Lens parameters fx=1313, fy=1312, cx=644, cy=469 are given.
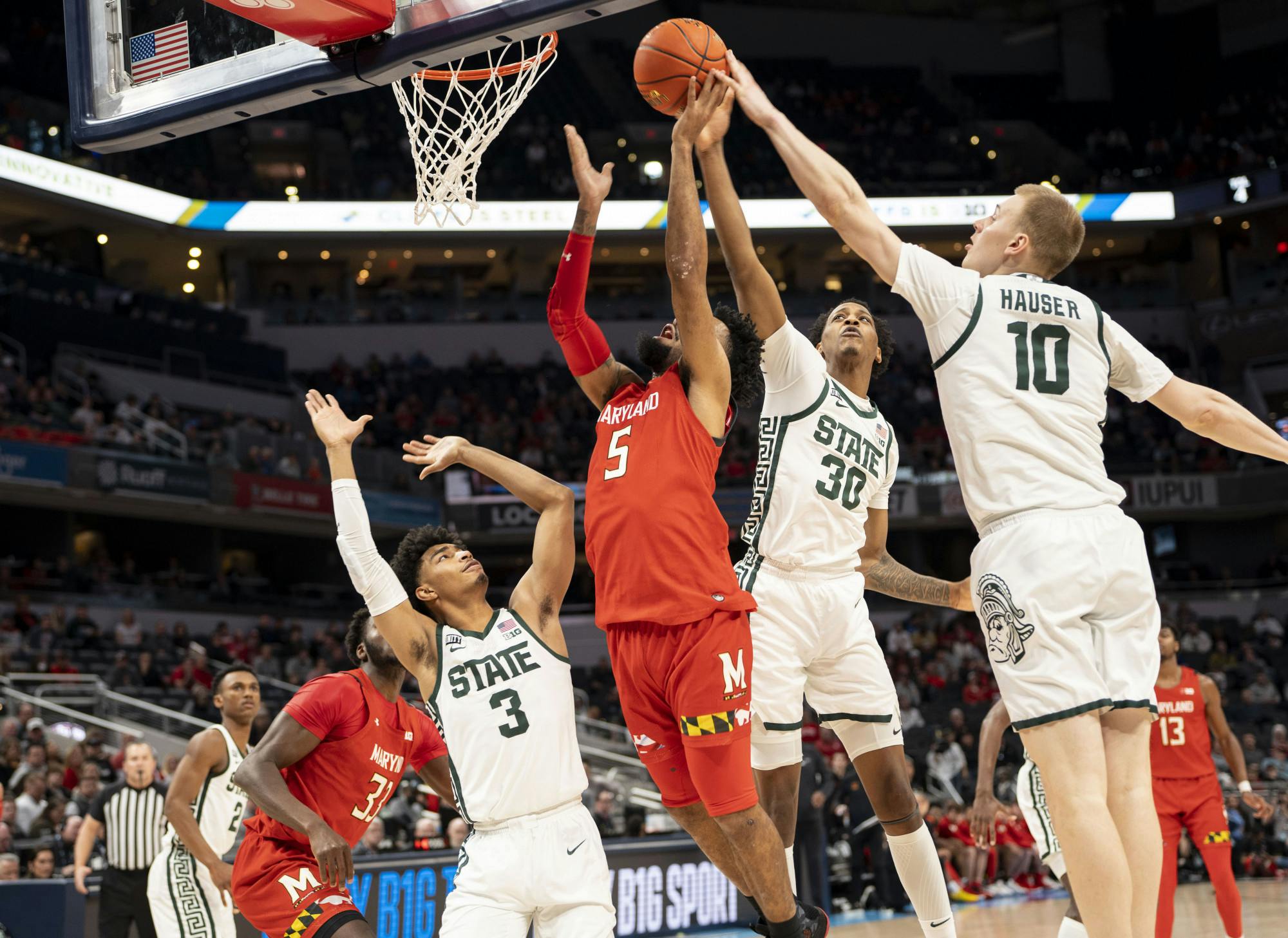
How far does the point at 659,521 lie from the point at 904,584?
5.29ft

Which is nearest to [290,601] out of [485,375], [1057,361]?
[485,375]

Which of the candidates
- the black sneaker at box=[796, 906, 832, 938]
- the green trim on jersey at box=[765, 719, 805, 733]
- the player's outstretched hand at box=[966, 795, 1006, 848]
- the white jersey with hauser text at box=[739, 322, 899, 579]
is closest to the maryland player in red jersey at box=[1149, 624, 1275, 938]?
the player's outstretched hand at box=[966, 795, 1006, 848]

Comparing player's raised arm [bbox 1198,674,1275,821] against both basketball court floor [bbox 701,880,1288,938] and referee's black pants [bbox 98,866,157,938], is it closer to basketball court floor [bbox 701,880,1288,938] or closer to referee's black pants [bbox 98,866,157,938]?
basketball court floor [bbox 701,880,1288,938]

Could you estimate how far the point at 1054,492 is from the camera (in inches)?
145

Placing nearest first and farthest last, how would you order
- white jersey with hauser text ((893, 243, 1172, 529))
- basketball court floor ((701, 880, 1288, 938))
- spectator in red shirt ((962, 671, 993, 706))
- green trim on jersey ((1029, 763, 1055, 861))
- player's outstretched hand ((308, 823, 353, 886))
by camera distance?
white jersey with hauser text ((893, 243, 1172, 529)), player's outstretched hand ((308, 823, 353, 886)), green trim on jersey ((1029, 763, 1055, 861)), basketball court floor ((701, 880, 1288, 938)), spectator in red shirt ((962, 671, 993, 706))

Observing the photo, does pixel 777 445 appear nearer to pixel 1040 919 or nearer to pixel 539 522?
pixel 539 522

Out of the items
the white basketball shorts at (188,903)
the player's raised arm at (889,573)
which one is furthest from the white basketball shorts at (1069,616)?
the white basketball shorts at (188,903)

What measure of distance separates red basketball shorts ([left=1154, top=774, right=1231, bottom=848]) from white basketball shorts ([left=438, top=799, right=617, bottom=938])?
5.23 metres

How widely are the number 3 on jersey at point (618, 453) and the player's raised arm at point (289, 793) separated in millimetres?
1613

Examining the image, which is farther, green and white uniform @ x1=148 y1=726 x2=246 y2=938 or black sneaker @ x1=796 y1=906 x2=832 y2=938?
green and white uniform @ x1=148 y1=726 x2=246 y2=938

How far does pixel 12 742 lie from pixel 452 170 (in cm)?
1071

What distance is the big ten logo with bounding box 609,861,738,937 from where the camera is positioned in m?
10.6

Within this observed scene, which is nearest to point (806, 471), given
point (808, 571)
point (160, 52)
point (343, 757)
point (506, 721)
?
point (808, 571)

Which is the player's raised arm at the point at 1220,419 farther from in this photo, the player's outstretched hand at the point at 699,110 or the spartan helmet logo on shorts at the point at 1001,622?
the player's outstretched hand at the point at 699,110
